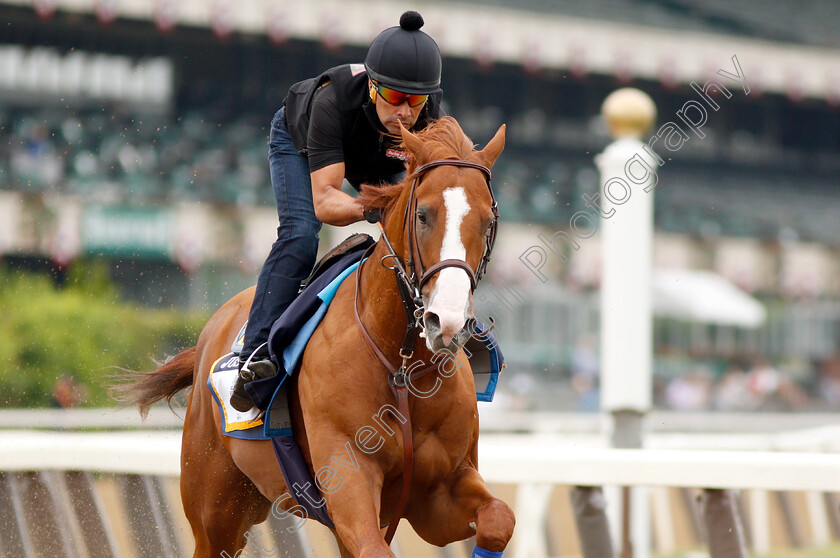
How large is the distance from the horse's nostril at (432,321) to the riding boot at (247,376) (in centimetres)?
93

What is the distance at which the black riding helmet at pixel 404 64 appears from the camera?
3281 mm

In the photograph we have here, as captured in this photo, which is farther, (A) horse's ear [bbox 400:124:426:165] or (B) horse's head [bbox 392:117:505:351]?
(A) horse's ear [bbox 400:124:426:165]

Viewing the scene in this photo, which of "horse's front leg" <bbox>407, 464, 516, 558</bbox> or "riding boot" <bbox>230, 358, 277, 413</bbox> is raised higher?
"riding boot" <bbox>230, 358, 277, 413</bbox>

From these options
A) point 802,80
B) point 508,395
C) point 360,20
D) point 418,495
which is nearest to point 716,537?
point 418,495

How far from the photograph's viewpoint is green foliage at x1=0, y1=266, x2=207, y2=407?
1077 cm

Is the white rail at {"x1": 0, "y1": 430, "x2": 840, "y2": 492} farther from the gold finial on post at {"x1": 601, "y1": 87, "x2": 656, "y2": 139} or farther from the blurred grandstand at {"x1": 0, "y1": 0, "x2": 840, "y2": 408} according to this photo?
the blurred grandstand at {"x1": 0, "y1": 0, "x2": 840, "y2": 408}

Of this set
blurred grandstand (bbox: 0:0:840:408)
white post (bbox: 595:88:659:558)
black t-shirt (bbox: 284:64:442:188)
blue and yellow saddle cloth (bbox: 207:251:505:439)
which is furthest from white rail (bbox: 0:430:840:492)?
blurred grandstand (bbox: 0:0:840:408)

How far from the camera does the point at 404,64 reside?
3.28 meters

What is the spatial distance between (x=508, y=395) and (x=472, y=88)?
10.1 m

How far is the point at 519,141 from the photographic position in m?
24.5

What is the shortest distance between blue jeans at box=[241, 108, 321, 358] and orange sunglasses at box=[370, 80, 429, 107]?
571 millimetres

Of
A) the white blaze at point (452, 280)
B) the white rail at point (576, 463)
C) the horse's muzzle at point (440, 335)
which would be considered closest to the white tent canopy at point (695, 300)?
the white rail at point (576, 463)

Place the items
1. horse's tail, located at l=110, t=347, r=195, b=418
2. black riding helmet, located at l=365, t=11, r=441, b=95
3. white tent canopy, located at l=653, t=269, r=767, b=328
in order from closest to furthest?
black riding helmet, located at l=365, t=11, r=441, b=95, horse's tail, located at l=110, t=347, r=195, b=418, white tent canopy, located at l=653, t=269, r=767, b=328

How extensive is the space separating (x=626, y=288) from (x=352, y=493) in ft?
9.21
